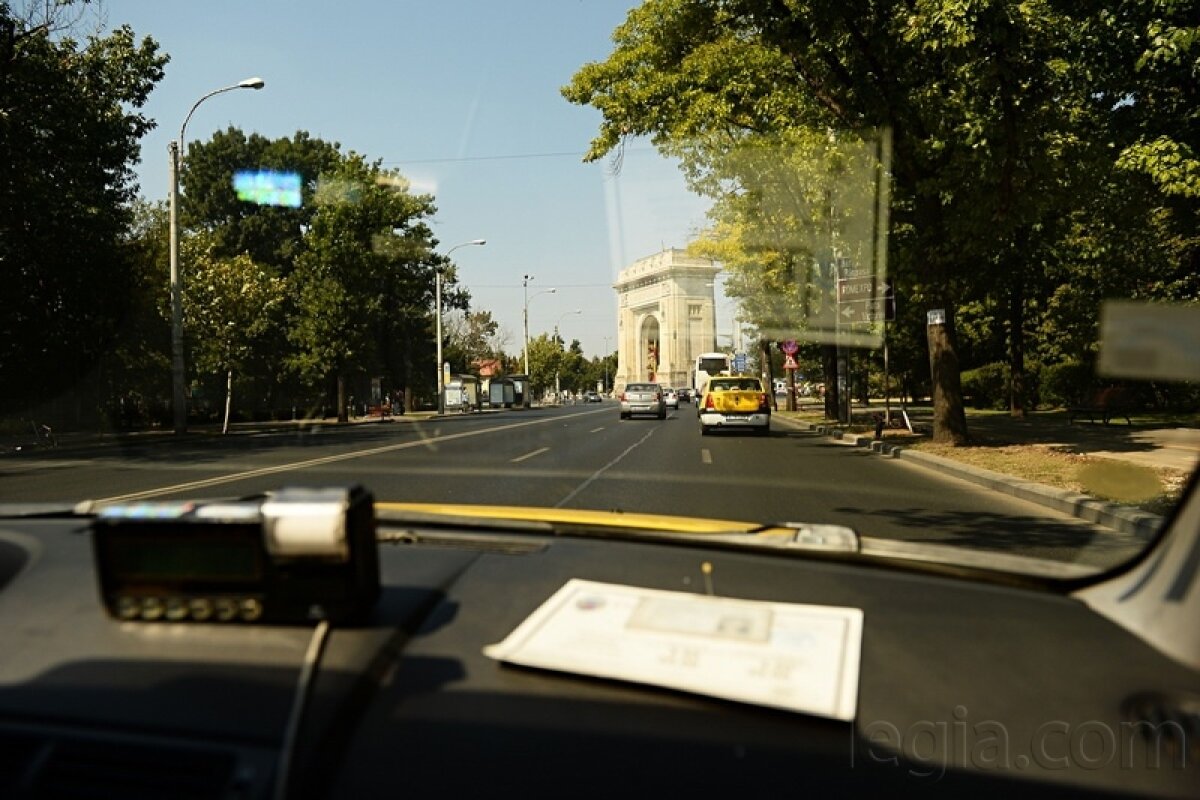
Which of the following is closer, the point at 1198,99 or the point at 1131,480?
the point at 1131,480

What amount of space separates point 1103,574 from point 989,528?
6995 millimetres

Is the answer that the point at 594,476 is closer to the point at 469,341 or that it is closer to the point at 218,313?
the point at 218,313

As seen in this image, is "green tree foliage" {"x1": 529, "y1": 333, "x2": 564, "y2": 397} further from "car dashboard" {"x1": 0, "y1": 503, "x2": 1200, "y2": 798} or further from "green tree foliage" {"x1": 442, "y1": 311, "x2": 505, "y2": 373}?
"car dashboard" {"x1": 0, "y1": 503, "x2": 1200, "y2": 798}

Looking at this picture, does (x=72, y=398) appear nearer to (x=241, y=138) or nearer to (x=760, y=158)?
(x=760, y=158)

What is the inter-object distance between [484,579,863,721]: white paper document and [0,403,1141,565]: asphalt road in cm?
466

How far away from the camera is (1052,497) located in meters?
9.95

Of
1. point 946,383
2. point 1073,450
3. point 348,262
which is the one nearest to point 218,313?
point 348,262

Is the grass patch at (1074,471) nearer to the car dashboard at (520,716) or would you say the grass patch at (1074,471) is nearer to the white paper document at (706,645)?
the car dashboard at (520,716)

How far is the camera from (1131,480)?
10203 mm

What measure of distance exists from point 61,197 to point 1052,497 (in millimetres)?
25947

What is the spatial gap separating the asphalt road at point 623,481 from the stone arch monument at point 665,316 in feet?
92.6

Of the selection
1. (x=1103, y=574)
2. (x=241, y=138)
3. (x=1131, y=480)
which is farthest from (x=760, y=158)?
(x=241, y=138)

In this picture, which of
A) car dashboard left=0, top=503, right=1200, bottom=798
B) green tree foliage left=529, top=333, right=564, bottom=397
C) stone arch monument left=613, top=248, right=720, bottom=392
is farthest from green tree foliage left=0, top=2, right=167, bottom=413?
green tree foliage left=529, top=333, right=564, bottom=397

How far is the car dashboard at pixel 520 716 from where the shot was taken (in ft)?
4.50
